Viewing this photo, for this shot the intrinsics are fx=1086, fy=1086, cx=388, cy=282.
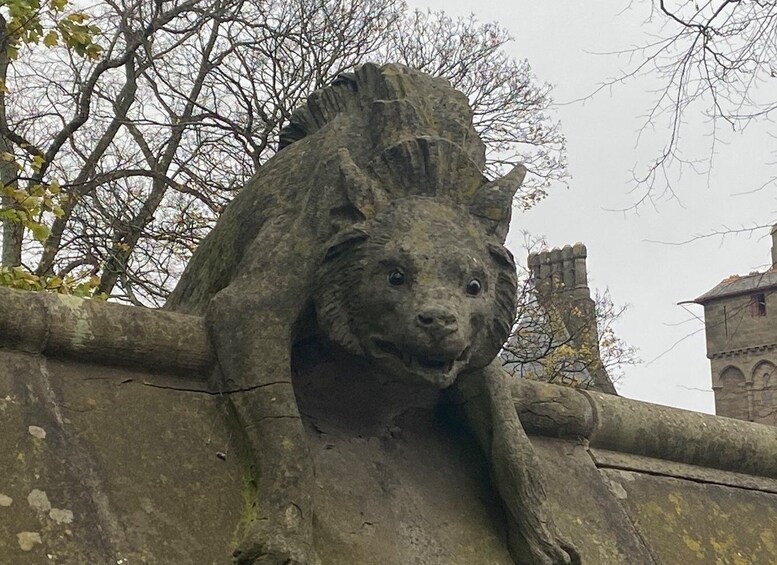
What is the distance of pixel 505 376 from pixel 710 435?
115 centimetres

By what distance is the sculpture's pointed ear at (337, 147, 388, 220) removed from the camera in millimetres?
2689

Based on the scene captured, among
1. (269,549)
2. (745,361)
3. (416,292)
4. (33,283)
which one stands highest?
(745,361)

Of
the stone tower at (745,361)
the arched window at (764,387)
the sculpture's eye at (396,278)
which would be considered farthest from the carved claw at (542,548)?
the arched window at (764,387)

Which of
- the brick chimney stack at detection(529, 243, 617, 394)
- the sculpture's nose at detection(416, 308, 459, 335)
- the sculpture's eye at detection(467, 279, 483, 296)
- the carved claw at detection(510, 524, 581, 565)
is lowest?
the carved claw at detection(510, 524, 581, 565)

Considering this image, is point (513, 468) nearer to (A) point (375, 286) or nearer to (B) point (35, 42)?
(A) point (375, 286)

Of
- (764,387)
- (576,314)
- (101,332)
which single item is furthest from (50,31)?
(764,387)

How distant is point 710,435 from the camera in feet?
12.8

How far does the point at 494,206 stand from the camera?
9.22 feet

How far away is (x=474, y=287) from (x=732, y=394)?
38.7 metres

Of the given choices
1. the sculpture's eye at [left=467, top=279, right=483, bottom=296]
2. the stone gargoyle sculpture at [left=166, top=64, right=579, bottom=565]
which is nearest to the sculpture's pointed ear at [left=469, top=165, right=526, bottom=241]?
the stone gargoyle sculpture at [left=166, top=64, right=579, bottom=565]

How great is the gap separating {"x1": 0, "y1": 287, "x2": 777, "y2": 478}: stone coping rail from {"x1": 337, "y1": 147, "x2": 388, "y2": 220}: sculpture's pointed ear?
0.51 m

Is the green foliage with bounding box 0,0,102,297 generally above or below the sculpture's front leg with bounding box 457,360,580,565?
above

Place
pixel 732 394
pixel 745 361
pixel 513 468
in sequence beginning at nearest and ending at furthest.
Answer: pixel 513 468, pixel 745 361, pixel 732 394

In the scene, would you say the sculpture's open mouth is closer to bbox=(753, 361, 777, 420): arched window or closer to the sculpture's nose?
the sculpture's nose
